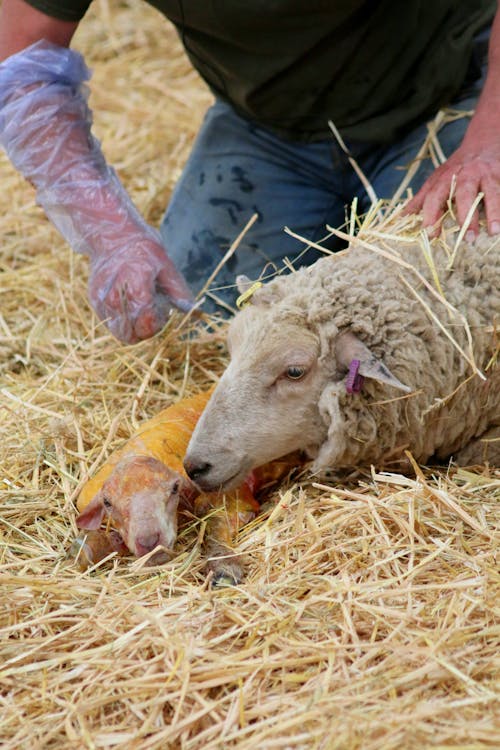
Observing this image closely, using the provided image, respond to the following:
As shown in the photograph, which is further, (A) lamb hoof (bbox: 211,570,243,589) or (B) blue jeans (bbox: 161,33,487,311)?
(B) blue jeans (bbox: 161,33,487,311)

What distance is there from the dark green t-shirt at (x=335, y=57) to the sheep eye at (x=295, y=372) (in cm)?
168

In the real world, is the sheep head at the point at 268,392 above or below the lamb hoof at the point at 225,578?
above

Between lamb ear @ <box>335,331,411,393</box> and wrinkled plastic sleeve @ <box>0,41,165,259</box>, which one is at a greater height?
wrinkled plastic sleeve @ <box>0,41,165,259</box>

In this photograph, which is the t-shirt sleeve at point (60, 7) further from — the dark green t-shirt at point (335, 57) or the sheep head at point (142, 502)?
the sheep head at point (142, 502)

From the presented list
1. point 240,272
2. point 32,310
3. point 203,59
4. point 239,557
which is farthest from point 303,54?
point 239,557

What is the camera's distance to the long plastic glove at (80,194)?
3.65 m

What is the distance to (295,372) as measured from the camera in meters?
2.84

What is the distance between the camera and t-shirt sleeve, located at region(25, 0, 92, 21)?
3.58 meters

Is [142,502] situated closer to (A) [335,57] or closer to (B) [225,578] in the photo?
(B) [225,578]

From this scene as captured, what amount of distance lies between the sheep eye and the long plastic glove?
986 millimetres

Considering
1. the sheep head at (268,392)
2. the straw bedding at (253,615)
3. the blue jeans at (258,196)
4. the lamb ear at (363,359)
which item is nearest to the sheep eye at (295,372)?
the sheep head at (268,392)

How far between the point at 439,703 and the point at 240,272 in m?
2.69

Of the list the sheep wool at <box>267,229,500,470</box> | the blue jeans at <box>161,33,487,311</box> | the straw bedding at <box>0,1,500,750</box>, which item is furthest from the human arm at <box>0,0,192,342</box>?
the sheep wool at <box>267,229,500,470</box>

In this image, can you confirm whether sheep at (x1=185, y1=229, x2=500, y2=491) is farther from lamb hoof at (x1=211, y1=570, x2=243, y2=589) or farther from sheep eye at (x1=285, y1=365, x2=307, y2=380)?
lamb hoof at (x1=211, y1=570, x2=243, y2=589)
